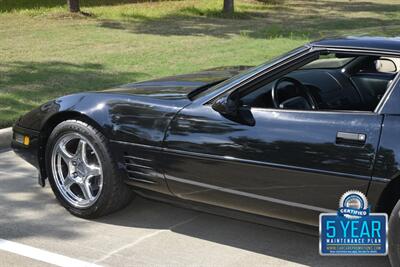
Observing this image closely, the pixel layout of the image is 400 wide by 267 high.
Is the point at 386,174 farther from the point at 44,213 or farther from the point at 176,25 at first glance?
the point at 176,25

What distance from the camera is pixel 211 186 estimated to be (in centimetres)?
355

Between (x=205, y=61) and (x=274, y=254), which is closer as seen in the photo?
(x=274, y=254)

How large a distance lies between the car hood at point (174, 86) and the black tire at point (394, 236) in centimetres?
150

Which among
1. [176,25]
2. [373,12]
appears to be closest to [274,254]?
[176,25]

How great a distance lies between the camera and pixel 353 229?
3215 millimetres

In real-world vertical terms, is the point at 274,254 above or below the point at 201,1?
below

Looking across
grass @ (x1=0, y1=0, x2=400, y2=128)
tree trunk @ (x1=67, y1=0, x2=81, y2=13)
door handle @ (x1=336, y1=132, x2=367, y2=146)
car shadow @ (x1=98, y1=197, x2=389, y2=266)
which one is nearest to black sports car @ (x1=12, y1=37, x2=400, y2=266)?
door handle @ (x1=336, y1=132, x2=367, y2=146)

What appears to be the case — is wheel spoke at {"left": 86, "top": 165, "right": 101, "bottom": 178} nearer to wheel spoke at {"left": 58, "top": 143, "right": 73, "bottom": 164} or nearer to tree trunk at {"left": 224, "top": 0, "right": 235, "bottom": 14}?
wheel spoke at {"left": 58, "top": 143, "right": 73, "bottom": 164}

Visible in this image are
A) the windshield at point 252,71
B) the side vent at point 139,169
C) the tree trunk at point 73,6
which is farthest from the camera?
the tree trunk at point 73,6

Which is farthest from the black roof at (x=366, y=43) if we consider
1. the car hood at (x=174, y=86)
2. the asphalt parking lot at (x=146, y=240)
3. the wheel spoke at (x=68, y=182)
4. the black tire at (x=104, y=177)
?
the wheel spoke at (x=68, y=182)

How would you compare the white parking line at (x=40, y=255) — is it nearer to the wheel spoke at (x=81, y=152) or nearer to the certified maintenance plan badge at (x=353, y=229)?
the wheel spoke at (x=81, y=152)

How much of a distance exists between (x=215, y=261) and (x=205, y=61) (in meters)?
7.63

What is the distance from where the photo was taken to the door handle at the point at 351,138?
120 inches

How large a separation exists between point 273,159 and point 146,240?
44.5 inches
